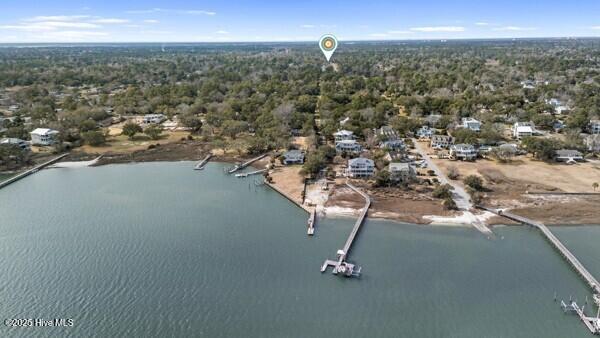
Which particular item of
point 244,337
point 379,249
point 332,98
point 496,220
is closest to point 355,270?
point 379,249

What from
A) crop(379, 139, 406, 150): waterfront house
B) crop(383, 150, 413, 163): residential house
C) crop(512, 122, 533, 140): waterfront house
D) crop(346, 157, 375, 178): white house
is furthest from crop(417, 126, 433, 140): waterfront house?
crop(346, 157, 375, 178): white house

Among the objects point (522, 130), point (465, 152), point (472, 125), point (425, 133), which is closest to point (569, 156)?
point (522, 130)

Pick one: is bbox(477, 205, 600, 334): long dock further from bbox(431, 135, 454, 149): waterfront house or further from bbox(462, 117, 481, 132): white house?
bbox(462, 117, 481, 132): white house

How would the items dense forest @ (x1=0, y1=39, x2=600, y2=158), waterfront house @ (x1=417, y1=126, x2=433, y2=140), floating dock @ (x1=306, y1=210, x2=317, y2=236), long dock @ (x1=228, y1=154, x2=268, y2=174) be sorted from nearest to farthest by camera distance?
floating dock @ (x1=306, y1=210, x2=317, y2=236) < long dock @ (x1=228, y1=154, x2=268, y2=174) < waterfront house @ (x1=417, y1=126, x2=433, y2=140) < dense forest @ (x1=0, y1=39, x2=600, y2=158)

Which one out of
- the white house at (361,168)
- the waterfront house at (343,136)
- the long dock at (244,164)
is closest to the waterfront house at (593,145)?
the waterfront house at (343,136)

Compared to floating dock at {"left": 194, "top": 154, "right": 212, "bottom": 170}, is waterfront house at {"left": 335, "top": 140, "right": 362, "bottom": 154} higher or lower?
higher

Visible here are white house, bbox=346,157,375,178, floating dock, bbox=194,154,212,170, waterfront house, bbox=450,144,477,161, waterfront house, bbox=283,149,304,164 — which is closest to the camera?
white house, bbox=346,157,375,178

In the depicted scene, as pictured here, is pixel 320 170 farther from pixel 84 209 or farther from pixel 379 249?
pixel 84 209
